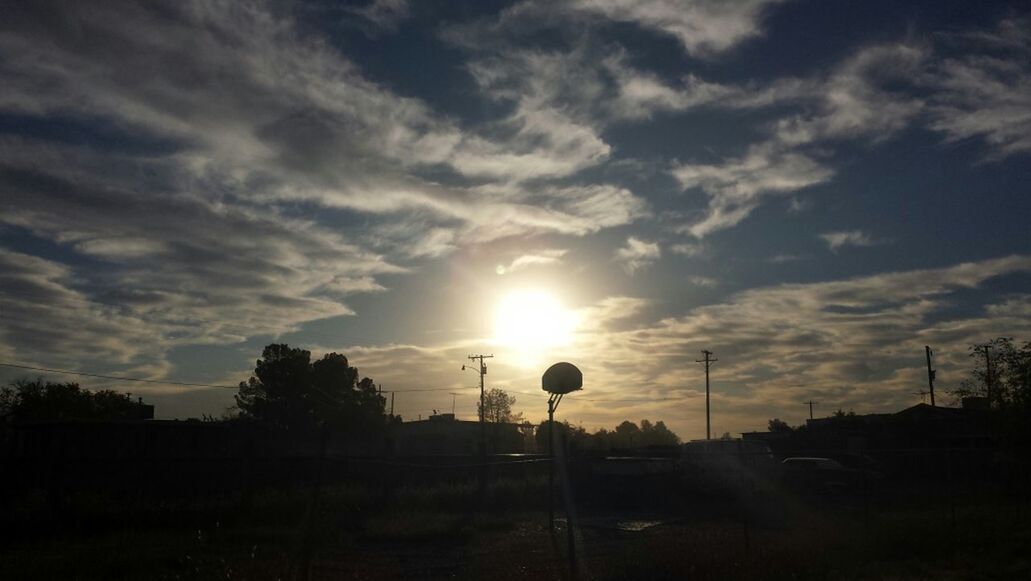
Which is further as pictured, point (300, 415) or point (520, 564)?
point (300, 415)

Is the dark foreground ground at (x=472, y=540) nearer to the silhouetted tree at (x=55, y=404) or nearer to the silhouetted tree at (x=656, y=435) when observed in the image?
the silhouetted tree at (x=55, y=404)

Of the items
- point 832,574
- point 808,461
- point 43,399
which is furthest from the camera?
point 43,399

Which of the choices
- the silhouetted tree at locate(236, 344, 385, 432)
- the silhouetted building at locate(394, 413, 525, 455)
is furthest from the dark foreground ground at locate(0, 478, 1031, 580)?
the silhouetted tree at locate(236, 344, 385, 432)

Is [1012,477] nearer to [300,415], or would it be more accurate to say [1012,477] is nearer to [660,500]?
[660,500]

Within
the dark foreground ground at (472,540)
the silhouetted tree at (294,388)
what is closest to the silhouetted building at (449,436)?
the silhouetted tree at (294,388)

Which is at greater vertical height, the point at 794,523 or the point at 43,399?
the point at 43,399

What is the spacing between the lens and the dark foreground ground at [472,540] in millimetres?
12578

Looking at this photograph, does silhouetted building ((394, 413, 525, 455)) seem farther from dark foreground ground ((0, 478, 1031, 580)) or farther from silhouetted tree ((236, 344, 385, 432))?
dark foreground ground ((0, 478, 1031, 580))

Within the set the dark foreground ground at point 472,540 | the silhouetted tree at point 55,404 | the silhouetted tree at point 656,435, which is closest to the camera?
the dark foreground ground at point 472,540

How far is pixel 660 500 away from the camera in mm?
28828

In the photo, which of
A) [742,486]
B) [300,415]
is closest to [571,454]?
[742,486]

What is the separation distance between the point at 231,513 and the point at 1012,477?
2668 centimetres

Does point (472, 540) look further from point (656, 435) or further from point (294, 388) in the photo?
point (656, 435)

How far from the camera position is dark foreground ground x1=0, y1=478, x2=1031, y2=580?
12.6 meters
